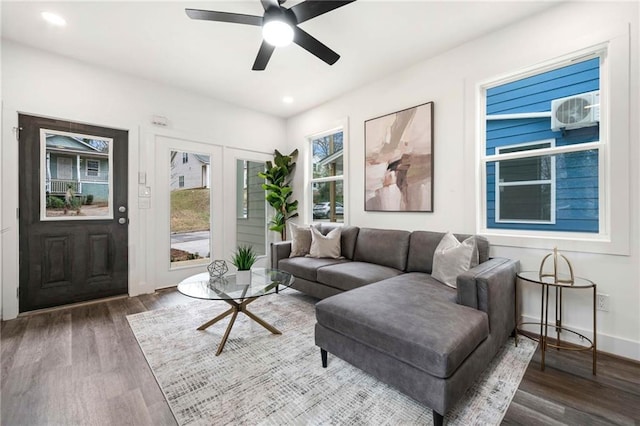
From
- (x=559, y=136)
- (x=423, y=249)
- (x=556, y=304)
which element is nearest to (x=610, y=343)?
(x=556, y=304)

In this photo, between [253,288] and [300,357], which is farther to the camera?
[253,288]

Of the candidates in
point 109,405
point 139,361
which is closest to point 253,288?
point 139,361

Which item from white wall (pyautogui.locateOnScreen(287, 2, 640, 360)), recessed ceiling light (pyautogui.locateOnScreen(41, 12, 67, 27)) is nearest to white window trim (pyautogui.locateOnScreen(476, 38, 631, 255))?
white wall (pyautogui.locateOnScreen(287, 2, 640, 360))

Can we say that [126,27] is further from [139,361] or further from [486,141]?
[486,141]

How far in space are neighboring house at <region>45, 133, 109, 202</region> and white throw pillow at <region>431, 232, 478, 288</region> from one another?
150 inches

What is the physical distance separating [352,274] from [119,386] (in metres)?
1.92

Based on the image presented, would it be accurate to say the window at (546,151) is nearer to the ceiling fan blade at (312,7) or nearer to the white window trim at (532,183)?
the white window trim at (532,183)

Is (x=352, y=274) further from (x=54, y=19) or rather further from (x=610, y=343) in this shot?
(x=54, y=19)

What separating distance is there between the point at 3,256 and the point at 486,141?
4932mm

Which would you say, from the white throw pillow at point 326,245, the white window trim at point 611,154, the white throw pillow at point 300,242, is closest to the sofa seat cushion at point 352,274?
the white throw pillow at point 326,245

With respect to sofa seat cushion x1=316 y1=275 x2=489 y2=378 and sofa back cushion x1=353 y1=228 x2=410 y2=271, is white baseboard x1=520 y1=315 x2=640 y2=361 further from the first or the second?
sofa back cushion x1=353 y1=228 x2=410 y2=271

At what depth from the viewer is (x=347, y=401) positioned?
5.11 ft

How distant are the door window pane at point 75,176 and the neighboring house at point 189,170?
0.73m

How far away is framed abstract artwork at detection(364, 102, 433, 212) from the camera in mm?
3096
